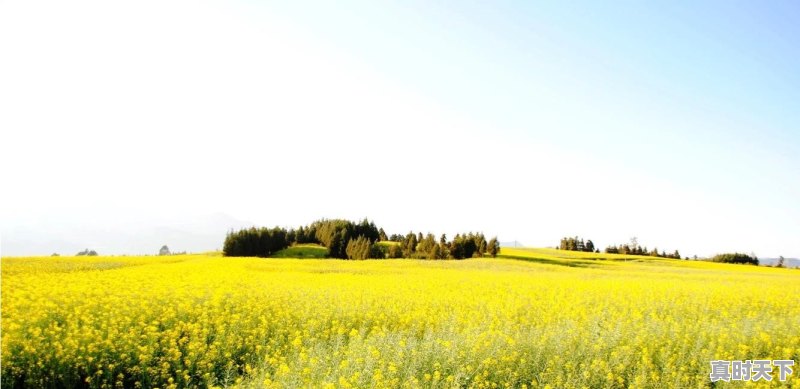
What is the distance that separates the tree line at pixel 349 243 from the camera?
A: 61344 millimetres

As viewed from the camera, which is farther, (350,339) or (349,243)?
(349,243)

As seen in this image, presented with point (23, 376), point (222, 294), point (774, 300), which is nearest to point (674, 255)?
point (774, 300)

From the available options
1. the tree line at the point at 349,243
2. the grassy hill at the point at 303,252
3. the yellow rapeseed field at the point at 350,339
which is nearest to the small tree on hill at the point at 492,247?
the tree line at the point at 349,243

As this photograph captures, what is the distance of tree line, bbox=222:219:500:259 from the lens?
201ft

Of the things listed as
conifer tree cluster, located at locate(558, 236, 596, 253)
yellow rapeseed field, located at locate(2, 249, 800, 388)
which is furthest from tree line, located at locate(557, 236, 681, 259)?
yellow rapeseed field, located at locate(2, 249, 800, 388)

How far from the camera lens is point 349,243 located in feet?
206

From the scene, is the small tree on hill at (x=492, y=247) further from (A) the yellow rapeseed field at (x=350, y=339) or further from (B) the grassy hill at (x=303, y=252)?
(A) the yellow rapeseed field at (x=350, y=339)

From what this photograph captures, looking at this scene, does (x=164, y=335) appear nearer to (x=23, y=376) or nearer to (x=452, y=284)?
(x=23, y=376)

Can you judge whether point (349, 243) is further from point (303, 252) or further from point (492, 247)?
point (492, 247)

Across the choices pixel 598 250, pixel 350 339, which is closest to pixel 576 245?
pixel 598 250

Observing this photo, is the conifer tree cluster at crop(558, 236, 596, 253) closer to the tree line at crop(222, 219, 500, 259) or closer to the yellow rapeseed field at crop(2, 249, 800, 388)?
the tree line at crop(222, 219, 500, 259)

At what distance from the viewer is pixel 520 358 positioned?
9.20 meters

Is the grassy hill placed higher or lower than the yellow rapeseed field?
higher

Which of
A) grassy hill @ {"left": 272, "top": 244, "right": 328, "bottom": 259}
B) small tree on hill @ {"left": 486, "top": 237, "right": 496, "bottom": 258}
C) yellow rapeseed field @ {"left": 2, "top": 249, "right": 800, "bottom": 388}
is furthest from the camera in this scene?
grassy hill @ {"left": 272, "top": 244, "right": 328, "bottom": 259}
